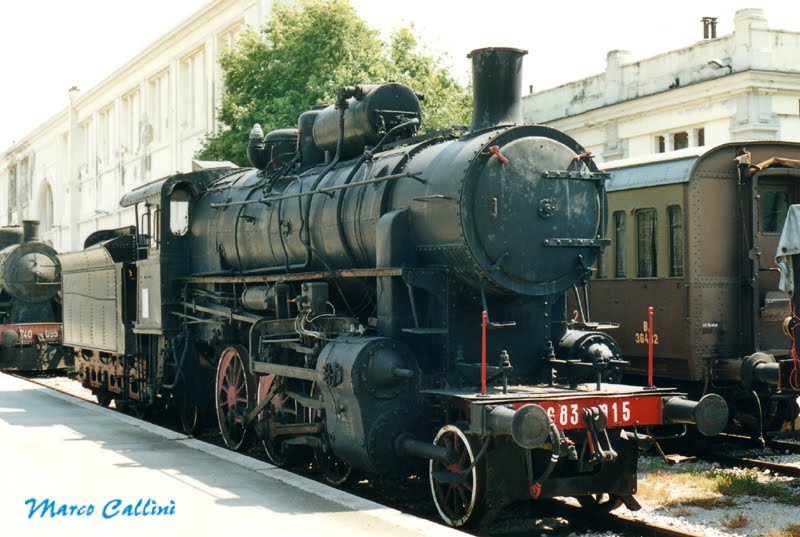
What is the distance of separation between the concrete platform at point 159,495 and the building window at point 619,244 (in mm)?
5685

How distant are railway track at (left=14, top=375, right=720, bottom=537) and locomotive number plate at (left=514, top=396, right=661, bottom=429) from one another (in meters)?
0.84

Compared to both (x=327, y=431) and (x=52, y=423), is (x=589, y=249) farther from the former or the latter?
(x=52, y=423)

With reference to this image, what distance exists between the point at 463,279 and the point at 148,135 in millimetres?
43602

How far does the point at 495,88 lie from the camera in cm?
902

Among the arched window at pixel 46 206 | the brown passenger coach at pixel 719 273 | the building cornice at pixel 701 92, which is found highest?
the arched window at pixel 46 206

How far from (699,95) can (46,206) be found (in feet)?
181

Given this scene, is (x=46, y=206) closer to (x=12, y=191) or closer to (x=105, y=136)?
(x=12, y=191)

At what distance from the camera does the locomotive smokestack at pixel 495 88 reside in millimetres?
8992

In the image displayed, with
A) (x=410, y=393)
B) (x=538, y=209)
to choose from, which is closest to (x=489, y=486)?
(x=410, y=393)

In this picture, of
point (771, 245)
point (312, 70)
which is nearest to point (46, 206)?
point (312, 70)

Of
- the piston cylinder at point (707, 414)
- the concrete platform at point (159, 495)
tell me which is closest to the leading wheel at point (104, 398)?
the concrete platform at point (159, 495)

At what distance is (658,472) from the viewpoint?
34.3 ft

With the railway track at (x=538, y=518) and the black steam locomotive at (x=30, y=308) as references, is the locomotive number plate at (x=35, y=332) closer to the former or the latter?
the black steam locomotive at (x=30, y=308)

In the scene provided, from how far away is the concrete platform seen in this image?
22.8 ft
